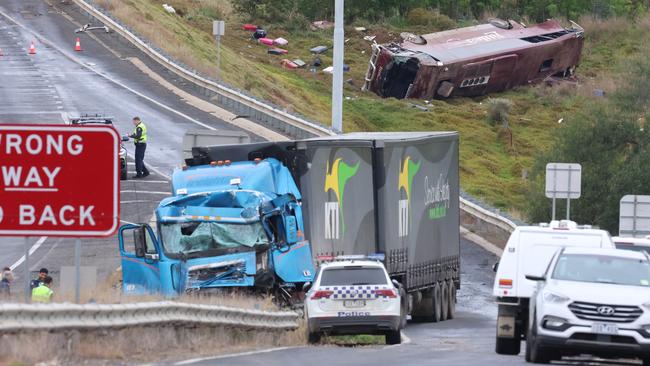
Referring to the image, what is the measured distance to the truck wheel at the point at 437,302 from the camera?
30578 mm

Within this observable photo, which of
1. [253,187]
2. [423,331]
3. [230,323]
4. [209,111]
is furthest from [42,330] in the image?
[209,111]

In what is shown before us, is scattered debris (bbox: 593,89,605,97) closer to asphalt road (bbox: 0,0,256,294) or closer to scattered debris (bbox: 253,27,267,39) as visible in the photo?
scattered debris (bbox: 253,27,267,39)


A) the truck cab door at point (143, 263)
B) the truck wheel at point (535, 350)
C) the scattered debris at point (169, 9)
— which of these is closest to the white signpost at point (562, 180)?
the truck cab door at point (143, 263)

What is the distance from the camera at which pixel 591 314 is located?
17203mm

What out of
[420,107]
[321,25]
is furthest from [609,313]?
[321,25]

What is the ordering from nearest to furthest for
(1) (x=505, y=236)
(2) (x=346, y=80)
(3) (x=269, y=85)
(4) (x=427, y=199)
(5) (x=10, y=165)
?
(5) (x=10, y=165), (4) (x=427, y=199), (1) (x=505, y=236), (3) (x=269, y=85), (2) (x=346, y=80)

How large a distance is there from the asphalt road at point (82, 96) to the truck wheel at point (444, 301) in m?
7.37

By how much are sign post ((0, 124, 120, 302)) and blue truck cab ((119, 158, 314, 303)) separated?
765 cm

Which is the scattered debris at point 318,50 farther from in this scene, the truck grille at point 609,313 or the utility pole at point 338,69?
the truck grille at point 609,313

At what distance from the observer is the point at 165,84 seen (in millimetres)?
58312

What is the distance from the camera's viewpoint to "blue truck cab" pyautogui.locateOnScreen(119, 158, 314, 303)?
2378 cm

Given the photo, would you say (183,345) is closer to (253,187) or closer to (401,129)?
(253,187)

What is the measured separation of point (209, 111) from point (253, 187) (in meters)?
28.4

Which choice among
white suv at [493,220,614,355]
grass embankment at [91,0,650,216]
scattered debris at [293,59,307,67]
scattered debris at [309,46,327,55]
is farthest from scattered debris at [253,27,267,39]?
white suv at [493,220,614,355]
